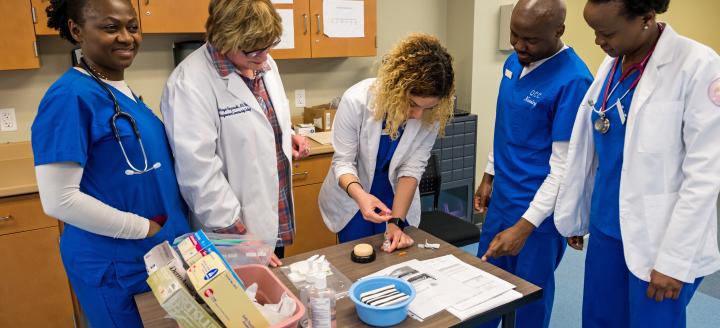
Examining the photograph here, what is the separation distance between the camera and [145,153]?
128cm

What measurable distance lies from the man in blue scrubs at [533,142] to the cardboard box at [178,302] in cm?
96

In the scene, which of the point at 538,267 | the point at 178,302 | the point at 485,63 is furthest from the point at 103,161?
the point at 485,63

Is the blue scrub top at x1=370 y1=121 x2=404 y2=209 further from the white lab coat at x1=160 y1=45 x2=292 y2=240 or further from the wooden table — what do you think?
the white lab coat at x1=160 y1=45 x2=292 y2=240

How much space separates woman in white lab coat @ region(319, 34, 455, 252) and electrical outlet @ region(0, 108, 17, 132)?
6.05 ft

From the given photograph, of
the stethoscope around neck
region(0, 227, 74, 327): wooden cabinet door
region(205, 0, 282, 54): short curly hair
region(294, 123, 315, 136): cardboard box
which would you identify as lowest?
region(0, 227, 74, 327): wooden cabinet door

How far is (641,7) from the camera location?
1212 millimetres

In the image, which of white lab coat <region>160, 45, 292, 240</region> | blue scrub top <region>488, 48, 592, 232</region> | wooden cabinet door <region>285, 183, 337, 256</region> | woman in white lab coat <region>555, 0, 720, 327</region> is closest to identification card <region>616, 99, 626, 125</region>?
woman in white lab coat <region>555, 0, 720, 327</region>

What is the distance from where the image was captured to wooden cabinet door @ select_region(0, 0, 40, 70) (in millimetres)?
2275

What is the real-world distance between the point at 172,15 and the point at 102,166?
163 cm

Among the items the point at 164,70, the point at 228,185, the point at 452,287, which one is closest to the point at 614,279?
the point at 452,287

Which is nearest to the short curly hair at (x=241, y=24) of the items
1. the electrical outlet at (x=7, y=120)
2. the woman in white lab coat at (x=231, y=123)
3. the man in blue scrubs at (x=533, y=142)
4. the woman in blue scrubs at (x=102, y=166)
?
the woman in white lab coat at (x=231, y=123)

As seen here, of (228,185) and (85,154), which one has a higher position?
(85,154)

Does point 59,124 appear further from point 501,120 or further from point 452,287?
point 501,120

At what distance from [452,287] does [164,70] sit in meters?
2.34
